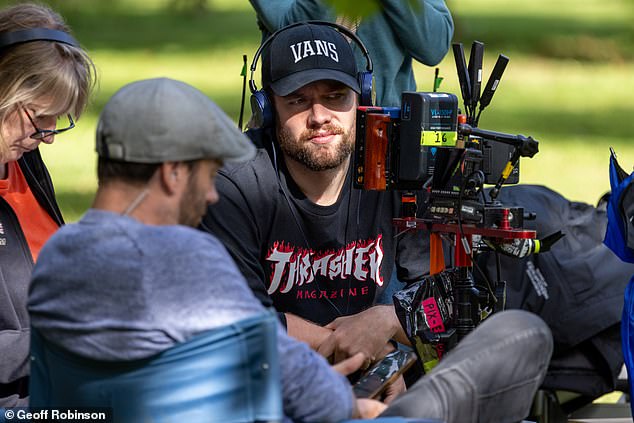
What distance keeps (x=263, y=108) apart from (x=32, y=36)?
2.78 ft

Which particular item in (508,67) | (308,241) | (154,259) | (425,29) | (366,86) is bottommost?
(308,241)

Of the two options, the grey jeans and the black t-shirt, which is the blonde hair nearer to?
the black t-shirt

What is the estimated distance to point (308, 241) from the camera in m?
4.19

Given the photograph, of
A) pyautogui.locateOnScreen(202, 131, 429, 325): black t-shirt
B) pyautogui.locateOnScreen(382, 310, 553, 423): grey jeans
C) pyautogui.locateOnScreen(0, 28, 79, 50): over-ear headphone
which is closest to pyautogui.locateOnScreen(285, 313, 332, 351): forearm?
pyautogui.locateOnScreen(202, 131, 429, 325): black t-shirt

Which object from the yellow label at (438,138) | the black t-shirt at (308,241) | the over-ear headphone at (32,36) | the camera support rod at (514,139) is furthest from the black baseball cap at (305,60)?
the over-ear headphone at (32,36)

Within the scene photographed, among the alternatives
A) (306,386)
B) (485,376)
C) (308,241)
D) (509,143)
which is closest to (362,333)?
(308,241)

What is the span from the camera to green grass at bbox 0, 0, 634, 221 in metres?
11.1

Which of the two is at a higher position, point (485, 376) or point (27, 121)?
point (27, 121)

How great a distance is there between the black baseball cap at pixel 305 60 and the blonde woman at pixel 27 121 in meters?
0.65

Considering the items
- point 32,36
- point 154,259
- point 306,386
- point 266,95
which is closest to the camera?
point 154,259

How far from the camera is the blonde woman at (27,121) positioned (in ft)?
11.9

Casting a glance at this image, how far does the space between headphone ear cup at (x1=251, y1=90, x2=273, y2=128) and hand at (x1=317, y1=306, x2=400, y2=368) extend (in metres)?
0.77

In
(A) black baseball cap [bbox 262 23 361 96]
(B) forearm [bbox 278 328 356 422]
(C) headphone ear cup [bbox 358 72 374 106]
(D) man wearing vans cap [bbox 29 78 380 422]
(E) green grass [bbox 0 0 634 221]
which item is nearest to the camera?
(D) man wearing vans cap [bbox 29 78 380 422]

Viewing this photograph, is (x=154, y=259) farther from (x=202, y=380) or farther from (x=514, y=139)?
(x=514, y=139)
